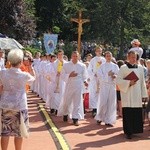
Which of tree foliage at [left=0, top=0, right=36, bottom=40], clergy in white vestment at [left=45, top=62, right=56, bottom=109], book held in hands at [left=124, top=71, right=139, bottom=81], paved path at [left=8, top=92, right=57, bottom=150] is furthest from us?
tree foliage at [left=0, top=0, right=36, bottom=40]

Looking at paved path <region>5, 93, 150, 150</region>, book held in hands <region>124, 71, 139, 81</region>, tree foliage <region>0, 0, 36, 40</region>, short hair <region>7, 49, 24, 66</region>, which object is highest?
tree foliage <region>0, 0, 36, 40</region>

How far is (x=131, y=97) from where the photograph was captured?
11320 mm

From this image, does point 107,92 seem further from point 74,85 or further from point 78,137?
point 78,137

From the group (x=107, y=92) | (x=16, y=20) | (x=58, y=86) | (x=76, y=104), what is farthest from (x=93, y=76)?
(x=16, y=20)

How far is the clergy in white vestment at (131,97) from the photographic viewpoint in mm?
11266

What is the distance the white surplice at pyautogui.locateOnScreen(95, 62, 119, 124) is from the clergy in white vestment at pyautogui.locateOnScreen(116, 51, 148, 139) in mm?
1597

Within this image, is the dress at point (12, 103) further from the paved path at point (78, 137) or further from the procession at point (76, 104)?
the paved path at point (78, 137)

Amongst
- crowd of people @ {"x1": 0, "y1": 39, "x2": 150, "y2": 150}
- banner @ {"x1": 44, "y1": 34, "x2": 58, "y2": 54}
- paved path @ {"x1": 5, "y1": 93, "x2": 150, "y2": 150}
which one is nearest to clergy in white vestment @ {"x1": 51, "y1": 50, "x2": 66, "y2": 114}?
crowd of people @ {"x1": 0, "y1": 39, "x2": 150, "y2": 150}

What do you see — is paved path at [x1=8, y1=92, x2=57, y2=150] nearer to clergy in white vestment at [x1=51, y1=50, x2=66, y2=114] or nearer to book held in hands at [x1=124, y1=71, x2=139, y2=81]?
clergy in white vestment at [x1=51, y1=50, x2=66, y2=114]

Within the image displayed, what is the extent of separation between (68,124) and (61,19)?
1562 inches

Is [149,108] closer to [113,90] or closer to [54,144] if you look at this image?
[113,90]

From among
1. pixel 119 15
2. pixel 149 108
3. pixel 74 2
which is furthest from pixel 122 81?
pixel 74 2

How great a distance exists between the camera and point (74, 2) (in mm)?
43531

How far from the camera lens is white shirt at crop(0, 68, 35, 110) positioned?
8250mm
